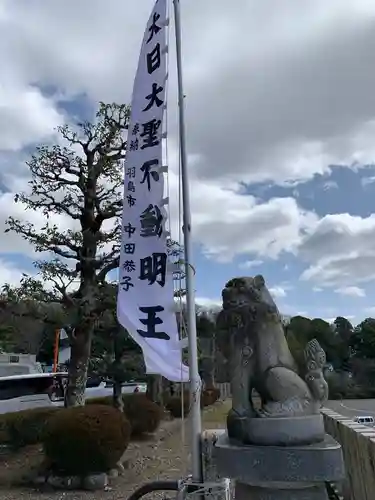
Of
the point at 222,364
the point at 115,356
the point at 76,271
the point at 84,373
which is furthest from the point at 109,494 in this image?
the point at 115,356

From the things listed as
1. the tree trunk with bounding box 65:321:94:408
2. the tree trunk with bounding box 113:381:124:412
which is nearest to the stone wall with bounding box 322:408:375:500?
the tree trunk with bounding box 65:321:94:408

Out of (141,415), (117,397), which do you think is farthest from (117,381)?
(141,415)

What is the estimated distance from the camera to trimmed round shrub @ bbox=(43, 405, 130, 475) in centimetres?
842

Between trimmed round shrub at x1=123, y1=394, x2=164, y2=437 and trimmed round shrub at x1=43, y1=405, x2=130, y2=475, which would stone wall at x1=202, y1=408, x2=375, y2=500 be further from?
trimmed round shrub at x1=123, y1=394, x2=164, y2=437

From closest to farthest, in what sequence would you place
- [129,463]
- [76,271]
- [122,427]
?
1. [122,427]
2. [129,463]
3. [76,271]

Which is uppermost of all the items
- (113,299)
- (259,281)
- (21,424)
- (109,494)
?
(113,299)

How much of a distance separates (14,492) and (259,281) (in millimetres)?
6596

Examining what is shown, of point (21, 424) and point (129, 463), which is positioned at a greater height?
point (21, 424)

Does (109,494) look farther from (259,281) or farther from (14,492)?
(259,281)

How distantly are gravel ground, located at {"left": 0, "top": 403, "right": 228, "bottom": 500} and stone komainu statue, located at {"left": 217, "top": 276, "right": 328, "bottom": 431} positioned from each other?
158 centimetres

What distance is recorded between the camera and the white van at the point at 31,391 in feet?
53.4

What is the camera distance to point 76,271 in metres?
11.1

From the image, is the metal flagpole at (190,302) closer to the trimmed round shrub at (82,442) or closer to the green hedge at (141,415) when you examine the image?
the trimmed round shrub at (82,442)

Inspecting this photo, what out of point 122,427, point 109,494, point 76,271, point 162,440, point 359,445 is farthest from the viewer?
point 162,440
